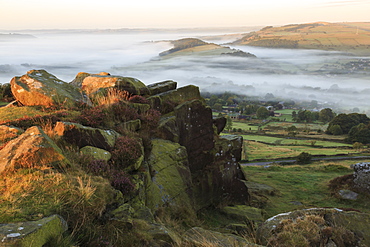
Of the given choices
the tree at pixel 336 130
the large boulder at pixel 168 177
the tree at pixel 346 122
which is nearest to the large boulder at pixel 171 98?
the large boulder at pixel 168 177

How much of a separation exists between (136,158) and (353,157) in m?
68.4

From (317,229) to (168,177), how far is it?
283 inches

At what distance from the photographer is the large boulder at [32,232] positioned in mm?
5277

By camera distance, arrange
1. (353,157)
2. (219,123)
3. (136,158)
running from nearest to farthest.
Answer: (136,158) → (219,123) → (353,157)

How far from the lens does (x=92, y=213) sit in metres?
7.17

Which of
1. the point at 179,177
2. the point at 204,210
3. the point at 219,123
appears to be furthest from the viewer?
the point at 219,123

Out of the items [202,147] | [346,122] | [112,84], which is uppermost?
[112,84]

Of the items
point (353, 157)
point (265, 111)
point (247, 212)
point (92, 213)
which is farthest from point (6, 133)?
point (265, 111)

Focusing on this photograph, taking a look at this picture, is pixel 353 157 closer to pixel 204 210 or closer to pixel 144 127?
pixel 204 210

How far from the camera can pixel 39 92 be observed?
15.7 metres

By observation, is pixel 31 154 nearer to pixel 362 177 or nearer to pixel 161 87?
pixel 161 87

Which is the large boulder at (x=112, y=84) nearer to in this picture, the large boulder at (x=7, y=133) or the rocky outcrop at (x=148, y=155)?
the rocky outcrop at (x=148, y=155)

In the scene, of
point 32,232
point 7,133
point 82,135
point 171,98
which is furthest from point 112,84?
point 32,232

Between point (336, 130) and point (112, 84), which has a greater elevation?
point (112, 84)
